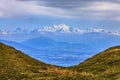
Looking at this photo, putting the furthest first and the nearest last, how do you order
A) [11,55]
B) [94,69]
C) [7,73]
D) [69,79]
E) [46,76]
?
[11,55] → [94,69] → [7,73] → [46,76] → [69,79]

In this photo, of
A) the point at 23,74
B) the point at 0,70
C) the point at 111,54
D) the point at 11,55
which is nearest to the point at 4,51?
the point at 11,55

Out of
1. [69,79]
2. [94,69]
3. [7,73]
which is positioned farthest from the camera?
[94,69]

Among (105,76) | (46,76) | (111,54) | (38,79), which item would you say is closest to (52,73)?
(46,76)

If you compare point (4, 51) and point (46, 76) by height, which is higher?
point (4, 51)

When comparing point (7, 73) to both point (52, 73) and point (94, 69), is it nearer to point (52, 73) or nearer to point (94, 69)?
point (52, 73)

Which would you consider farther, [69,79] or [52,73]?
[52,73]

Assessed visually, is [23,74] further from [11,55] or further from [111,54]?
[111,54]

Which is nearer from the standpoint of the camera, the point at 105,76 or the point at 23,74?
the point at 105,76

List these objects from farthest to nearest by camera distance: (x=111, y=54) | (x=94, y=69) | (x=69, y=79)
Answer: (x=111, y=54)
(x=94, y=69)
(x=69, y=79)

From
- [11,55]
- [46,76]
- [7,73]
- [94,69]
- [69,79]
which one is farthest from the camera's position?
[11,55]
